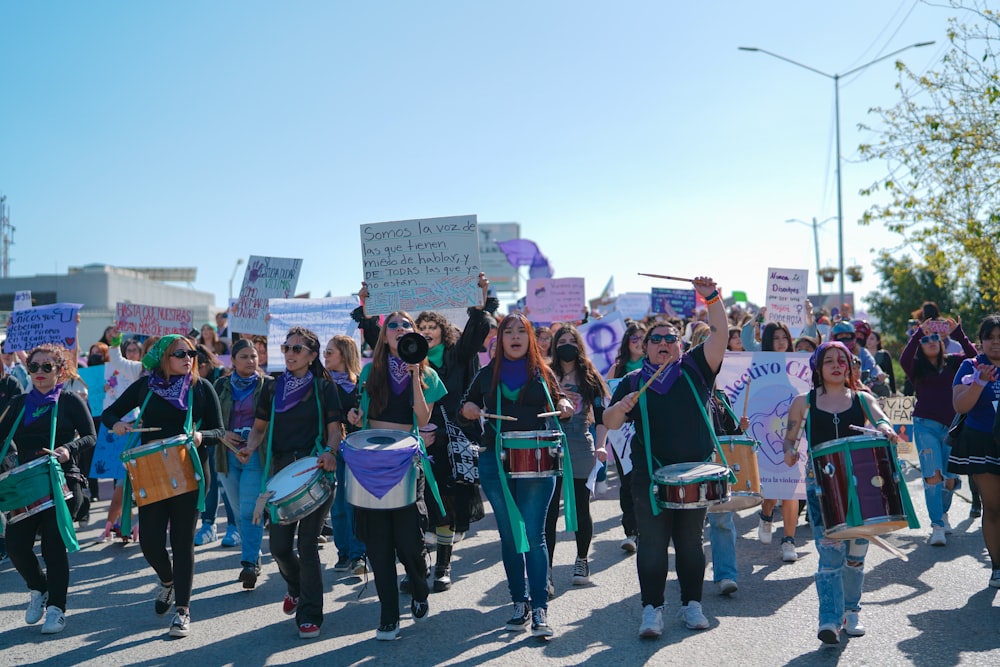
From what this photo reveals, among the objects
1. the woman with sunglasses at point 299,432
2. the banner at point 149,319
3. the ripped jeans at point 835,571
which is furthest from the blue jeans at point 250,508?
the banner at point 149,319

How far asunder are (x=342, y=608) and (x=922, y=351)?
5725 mm

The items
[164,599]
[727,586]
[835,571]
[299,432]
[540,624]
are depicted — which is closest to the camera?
[835,571]

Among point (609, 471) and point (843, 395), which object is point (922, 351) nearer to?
point (843, 395)

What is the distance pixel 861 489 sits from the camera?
198 inches

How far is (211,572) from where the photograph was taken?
25.0 feet

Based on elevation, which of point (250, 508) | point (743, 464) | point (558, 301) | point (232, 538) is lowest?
point (232, 538)

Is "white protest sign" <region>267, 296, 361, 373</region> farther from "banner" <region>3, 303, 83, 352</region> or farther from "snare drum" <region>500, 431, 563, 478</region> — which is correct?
"snare drum" <region>500, 431, 563, 478</region>

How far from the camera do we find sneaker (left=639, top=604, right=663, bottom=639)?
5.42m

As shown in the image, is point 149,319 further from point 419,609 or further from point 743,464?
point 743,464

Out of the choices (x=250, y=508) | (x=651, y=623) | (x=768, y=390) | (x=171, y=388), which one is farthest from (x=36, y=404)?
(x=768, y=390)

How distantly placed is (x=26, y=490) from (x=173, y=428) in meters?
1.01

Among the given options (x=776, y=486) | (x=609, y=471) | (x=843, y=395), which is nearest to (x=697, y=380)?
(x=843, y=395)

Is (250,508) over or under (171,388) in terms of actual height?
under

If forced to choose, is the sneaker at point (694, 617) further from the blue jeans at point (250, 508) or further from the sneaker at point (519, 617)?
→ the blue jeans at point (250, 508)
